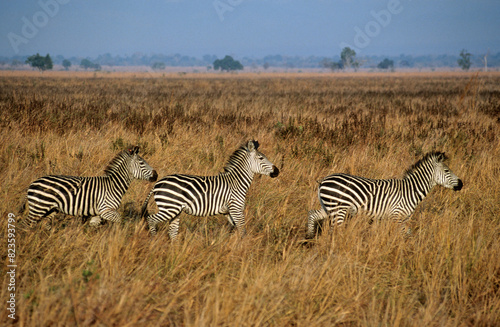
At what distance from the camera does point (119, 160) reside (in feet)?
15.6

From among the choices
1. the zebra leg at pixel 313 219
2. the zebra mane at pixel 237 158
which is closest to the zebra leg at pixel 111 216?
the zebra mane at pixel 237 158

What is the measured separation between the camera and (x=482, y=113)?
1385 centimetres

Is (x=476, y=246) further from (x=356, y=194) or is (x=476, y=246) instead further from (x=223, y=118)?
(x=223, y=118)

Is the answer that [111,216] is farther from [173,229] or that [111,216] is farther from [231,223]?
[231,223]

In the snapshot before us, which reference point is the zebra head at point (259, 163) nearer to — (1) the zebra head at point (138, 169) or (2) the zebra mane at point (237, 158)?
(2) the zebra mane at point (237, 158)

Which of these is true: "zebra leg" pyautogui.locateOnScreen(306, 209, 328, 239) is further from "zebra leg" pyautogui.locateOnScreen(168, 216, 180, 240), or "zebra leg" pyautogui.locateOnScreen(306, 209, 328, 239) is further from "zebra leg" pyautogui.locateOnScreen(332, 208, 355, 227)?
"zebra leg" pyautogui.locateOnScreen(168, 216, 180, 240)

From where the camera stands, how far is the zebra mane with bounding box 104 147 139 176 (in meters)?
4.70

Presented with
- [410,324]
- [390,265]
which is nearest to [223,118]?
[390,265]

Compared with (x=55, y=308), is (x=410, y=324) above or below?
below

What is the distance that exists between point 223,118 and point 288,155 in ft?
13.6

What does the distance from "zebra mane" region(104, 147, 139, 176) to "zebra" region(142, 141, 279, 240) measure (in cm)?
57

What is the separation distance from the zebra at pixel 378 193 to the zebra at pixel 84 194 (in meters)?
2.00


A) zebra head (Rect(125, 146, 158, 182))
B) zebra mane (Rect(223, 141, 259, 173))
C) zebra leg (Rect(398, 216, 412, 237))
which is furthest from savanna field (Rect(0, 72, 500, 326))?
zebra mane (Rect(223, 141, 259, 173))

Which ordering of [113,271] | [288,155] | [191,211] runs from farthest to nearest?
[288,155]
[191,211]
[113,271]
